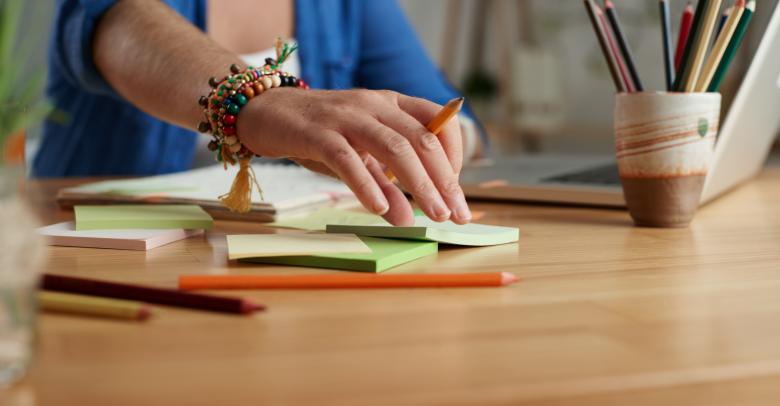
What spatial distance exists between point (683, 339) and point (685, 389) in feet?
0.23

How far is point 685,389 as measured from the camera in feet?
1.14

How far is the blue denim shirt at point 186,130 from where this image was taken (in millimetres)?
1458

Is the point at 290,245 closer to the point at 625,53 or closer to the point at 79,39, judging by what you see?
the point at 625,53

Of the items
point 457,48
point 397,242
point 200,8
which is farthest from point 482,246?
point 457,48

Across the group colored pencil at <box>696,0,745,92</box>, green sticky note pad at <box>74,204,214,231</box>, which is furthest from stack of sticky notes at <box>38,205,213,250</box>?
colored pencil at <box>696,0,745,92</box>

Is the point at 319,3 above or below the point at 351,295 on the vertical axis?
above

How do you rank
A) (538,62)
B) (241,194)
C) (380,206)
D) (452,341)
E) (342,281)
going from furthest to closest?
(538,62) → (241,194) → (380,206) → (342,281) → (452,341)

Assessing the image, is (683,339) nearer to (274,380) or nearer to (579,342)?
(579,342)

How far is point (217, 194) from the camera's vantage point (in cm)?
85

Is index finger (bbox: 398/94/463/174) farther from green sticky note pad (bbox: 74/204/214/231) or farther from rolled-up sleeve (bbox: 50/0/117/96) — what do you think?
rolled-up sleeve (bbox: 50/0/117/96)

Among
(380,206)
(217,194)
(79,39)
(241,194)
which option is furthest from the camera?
(79,39)

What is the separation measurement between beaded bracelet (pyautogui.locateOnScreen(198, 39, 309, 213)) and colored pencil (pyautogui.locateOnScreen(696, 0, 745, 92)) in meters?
0.37

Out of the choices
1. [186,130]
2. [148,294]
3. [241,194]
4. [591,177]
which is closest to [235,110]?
[241,194]

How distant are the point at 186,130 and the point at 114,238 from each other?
0.83 metres
